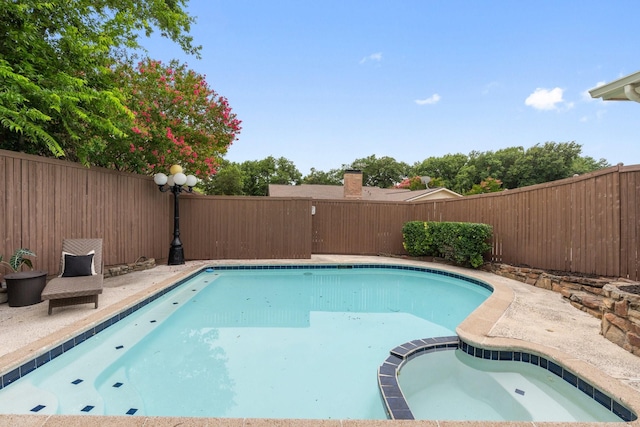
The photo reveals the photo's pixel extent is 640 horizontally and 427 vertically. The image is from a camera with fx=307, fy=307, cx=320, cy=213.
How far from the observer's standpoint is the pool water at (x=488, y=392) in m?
2.42

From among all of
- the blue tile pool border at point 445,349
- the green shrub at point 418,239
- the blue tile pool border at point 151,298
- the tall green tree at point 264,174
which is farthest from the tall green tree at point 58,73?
the tall green tree at point 264,174

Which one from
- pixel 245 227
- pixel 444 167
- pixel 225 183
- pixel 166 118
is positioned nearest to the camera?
pixel 166 118

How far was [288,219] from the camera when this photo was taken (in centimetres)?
957

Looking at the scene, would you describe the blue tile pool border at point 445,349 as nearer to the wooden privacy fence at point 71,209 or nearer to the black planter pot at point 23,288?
the black planter pot at point 23,288

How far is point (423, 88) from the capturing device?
13.6 meters

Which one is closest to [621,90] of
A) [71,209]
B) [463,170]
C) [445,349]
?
[445,349]

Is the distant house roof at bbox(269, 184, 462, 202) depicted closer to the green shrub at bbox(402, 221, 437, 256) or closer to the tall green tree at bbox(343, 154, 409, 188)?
the green shrub at bbox(402, 221, 437, 256)

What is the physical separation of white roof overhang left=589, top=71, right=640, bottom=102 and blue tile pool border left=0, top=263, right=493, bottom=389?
3.64m

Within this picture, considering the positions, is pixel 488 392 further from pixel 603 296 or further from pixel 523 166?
pixel 523 166

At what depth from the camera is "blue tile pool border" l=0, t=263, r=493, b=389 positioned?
2.72 meters

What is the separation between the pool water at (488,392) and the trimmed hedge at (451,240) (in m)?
4.78

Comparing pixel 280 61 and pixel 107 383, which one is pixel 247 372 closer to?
pixel 107 383

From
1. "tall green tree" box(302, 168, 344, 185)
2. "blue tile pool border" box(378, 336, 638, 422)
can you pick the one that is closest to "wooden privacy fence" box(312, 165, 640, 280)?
"blue tile pool border" box(378, 336, 638, 422)

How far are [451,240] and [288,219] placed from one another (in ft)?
15.5
